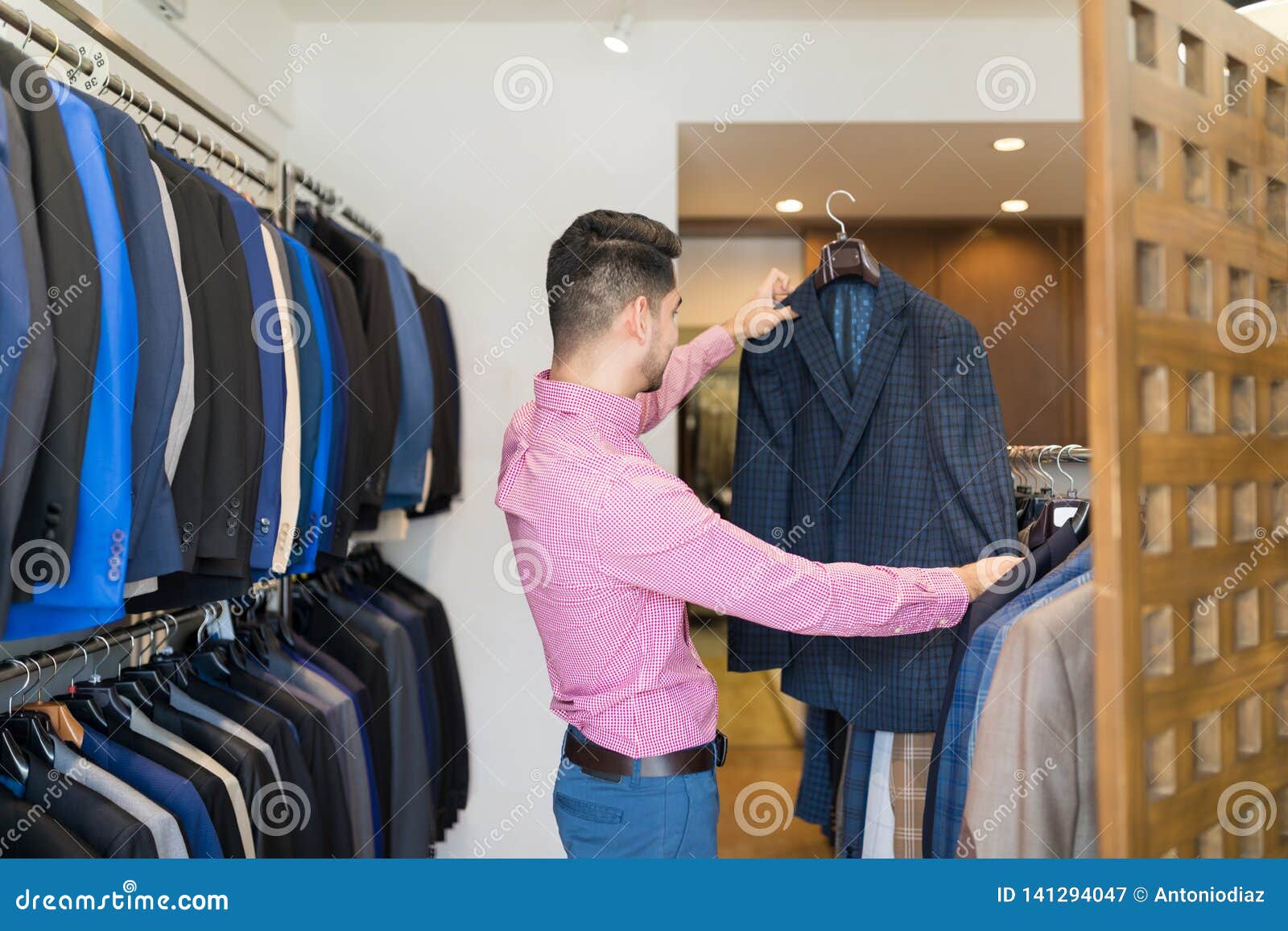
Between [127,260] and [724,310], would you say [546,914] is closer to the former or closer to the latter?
[127,260]

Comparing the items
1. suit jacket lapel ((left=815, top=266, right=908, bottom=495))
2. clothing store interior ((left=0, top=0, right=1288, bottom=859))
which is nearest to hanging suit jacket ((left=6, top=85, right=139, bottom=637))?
clothing store interior ((left=0, top=0, right=1288, bottom=859))

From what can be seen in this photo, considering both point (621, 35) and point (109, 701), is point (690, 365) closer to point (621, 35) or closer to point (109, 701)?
point (109, 701)

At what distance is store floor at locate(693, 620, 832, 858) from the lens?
327 cm

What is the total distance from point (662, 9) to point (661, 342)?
1.81 meters

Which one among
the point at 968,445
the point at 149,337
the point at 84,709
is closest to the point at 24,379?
the point at 149,337

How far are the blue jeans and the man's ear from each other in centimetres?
70

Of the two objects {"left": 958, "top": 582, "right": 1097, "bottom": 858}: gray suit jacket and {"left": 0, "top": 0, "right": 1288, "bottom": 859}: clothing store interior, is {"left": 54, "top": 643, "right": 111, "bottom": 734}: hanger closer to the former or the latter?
{"left": 0, "top": 0, "right": 1288, "bottom": 859}: clothing store interior

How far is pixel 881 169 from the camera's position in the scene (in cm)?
343

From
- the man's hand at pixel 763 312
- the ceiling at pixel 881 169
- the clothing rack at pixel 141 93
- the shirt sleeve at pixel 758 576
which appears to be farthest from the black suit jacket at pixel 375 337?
the ceiling at pixel 881 169

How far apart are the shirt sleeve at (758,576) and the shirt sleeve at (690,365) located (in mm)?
589

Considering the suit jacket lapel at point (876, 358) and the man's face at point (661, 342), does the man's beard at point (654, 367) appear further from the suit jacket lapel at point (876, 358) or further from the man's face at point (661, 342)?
the suit jacket lapel at point (876, 358)

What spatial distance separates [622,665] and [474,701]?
167cm

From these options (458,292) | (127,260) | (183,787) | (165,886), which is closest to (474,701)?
(458,292)

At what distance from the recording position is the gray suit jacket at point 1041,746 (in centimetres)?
116
